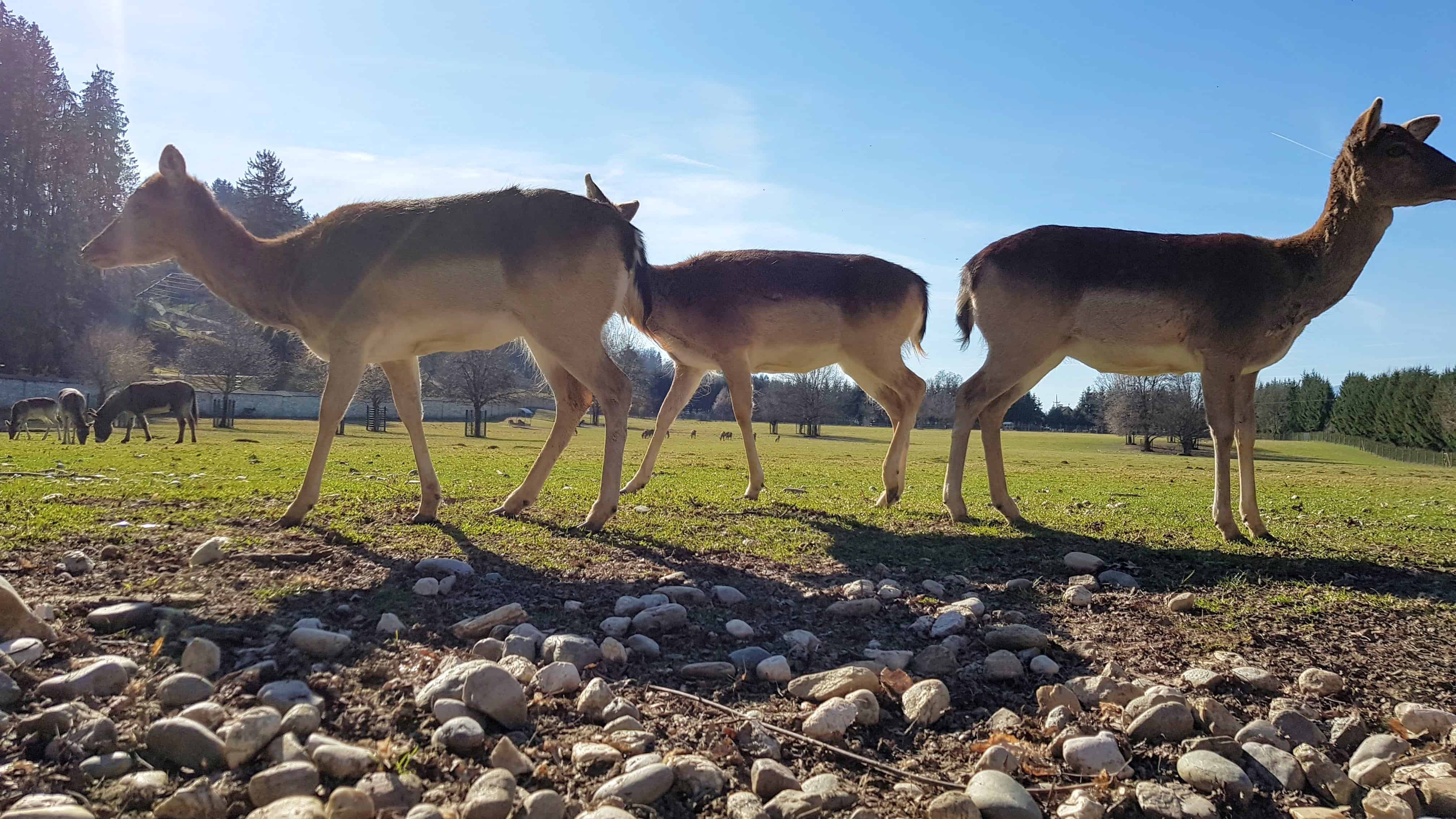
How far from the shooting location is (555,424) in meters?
7.25

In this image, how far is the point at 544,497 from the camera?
27.9ft

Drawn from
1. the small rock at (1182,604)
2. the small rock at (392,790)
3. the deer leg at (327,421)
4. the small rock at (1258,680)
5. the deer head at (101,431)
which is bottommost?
the deer head at (101,431)

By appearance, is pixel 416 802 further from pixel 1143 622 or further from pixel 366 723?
pixel 1143 622

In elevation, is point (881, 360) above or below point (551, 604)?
above

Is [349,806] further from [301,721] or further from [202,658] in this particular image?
[202,658]

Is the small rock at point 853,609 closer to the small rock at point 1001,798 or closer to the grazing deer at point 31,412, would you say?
the small rock at point 1001,798

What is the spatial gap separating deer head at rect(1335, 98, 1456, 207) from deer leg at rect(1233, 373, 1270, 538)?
1.77m

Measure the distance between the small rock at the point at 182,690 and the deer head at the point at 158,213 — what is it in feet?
18.5

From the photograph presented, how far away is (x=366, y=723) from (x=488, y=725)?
1.27ft

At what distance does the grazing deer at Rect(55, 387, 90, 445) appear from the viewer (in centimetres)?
2752

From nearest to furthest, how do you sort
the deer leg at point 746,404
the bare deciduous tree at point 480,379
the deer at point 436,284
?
the deer at point 436,284 < the deer leg at point 746,404 < the bare deciduous tree at point 480,379

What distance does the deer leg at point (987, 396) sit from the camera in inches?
293

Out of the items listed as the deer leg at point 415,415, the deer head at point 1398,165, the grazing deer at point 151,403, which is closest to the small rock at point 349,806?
the deer leg at point 415,415

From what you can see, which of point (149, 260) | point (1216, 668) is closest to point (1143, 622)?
point (1216, 668)
